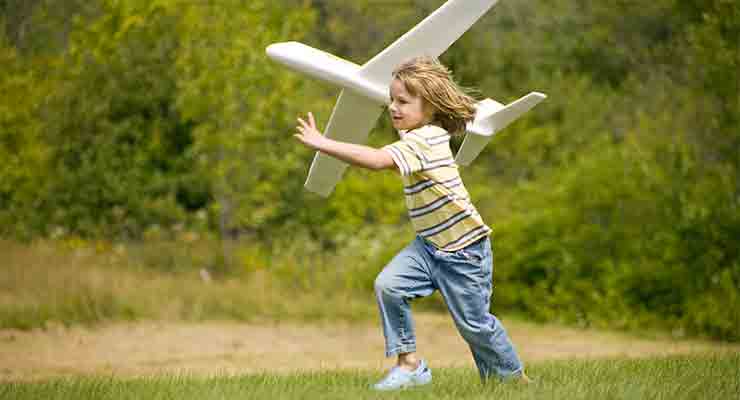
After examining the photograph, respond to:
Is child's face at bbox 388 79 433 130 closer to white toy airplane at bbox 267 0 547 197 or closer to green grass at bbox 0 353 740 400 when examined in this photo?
white toy airplane at bbox 267 0 547 197

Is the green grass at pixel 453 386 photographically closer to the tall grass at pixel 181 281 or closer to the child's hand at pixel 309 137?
the child's hand at pixel 309 137

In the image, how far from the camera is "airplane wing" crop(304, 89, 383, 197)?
173 inches

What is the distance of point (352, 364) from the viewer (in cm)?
707

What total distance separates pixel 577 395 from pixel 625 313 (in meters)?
5.45

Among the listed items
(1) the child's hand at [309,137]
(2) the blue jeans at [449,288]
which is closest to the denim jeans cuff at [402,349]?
(2) the blue jeans at [449,288]

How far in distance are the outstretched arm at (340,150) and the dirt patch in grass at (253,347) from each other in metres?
3.23

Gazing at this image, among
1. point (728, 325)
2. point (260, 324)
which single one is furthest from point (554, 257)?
point (260, 324)

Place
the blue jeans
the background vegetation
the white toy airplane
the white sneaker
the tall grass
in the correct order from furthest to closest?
the background vegetation, the tall grass, the white toy airplane, the white sneaker, the blue jeans

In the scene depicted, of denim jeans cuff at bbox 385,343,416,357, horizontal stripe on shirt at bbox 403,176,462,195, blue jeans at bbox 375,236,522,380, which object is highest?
horizontal stripe on shirt at bbox 403,176,462,195

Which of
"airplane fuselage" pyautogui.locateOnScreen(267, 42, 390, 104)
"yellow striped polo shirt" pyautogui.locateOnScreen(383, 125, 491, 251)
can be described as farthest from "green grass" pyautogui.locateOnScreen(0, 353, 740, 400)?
"airplane fuselage" pyautogui.locateOnScreen(267, 42, 390, 104)

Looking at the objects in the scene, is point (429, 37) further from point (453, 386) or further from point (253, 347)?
point (253, 347)

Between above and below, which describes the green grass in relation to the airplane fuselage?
below

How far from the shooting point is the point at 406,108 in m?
4.01

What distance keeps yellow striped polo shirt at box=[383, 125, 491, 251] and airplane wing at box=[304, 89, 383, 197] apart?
45 centimetres
